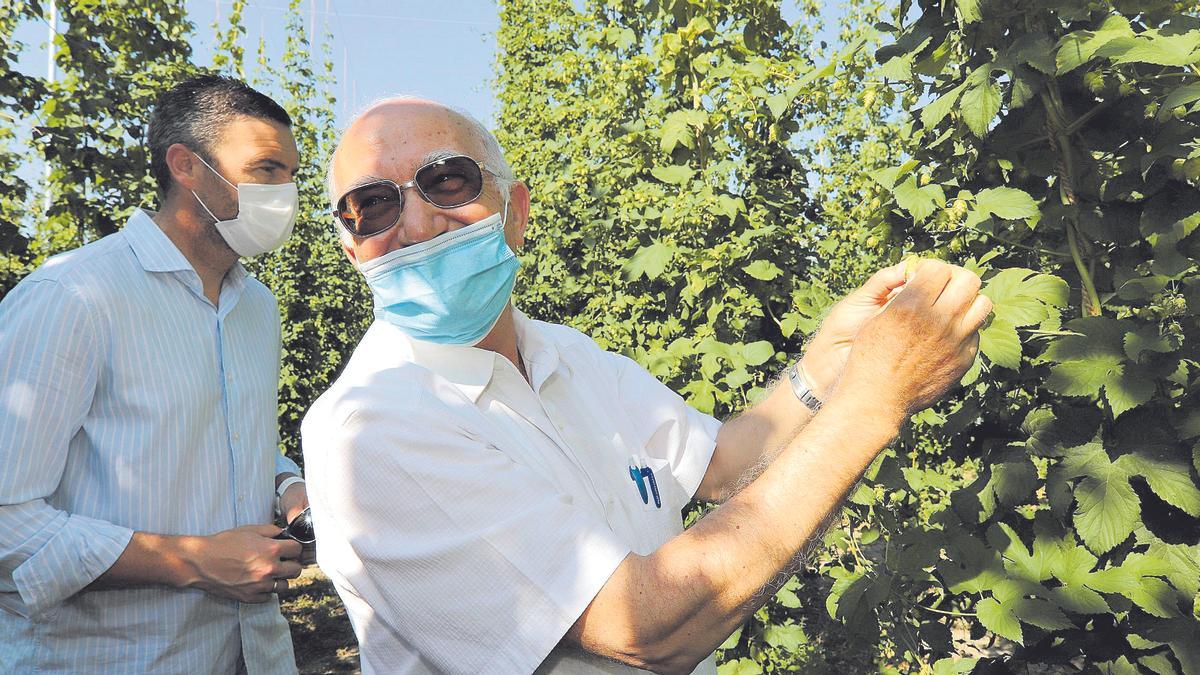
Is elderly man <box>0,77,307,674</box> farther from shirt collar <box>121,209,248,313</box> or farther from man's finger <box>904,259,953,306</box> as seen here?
man's finger <box>904,259,953,306</box>

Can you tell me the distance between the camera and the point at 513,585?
4.05 ft

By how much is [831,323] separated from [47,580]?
178 centimetres

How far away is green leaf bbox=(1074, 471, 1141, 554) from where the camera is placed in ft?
5.93

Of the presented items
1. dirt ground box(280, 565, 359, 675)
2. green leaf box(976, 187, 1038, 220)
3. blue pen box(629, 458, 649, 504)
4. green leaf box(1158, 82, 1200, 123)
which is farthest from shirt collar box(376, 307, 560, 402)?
dirt ground box(280, 565, 359, 675)

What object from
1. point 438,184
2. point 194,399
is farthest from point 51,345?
point 438,184

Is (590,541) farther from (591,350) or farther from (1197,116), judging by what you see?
(1197,116)

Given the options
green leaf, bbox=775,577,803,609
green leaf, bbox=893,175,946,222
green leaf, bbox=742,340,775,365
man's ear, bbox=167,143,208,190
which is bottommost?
green leaf, bbox=775,577,803,609

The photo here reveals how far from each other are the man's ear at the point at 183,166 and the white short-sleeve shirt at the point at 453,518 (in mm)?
1257

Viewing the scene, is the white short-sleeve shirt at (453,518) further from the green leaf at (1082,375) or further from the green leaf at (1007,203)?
the green leaf at (1007,203)

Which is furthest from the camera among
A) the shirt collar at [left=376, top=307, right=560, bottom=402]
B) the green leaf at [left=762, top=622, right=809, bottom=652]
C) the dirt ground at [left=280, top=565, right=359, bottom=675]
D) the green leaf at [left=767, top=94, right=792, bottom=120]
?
the dirt ground at [left=280, top=565, right=359, bottom=675]

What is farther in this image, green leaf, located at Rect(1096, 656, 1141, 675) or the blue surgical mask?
green leaf, located at Rect(1096, 656, 1141, 675)

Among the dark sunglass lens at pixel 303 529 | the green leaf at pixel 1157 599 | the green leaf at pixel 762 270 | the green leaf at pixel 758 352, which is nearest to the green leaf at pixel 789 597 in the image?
the green leaf at pixel 758 352

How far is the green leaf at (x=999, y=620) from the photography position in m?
1.81

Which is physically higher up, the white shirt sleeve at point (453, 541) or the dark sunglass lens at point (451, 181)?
the dark sunglass lens at point (451, 181)
